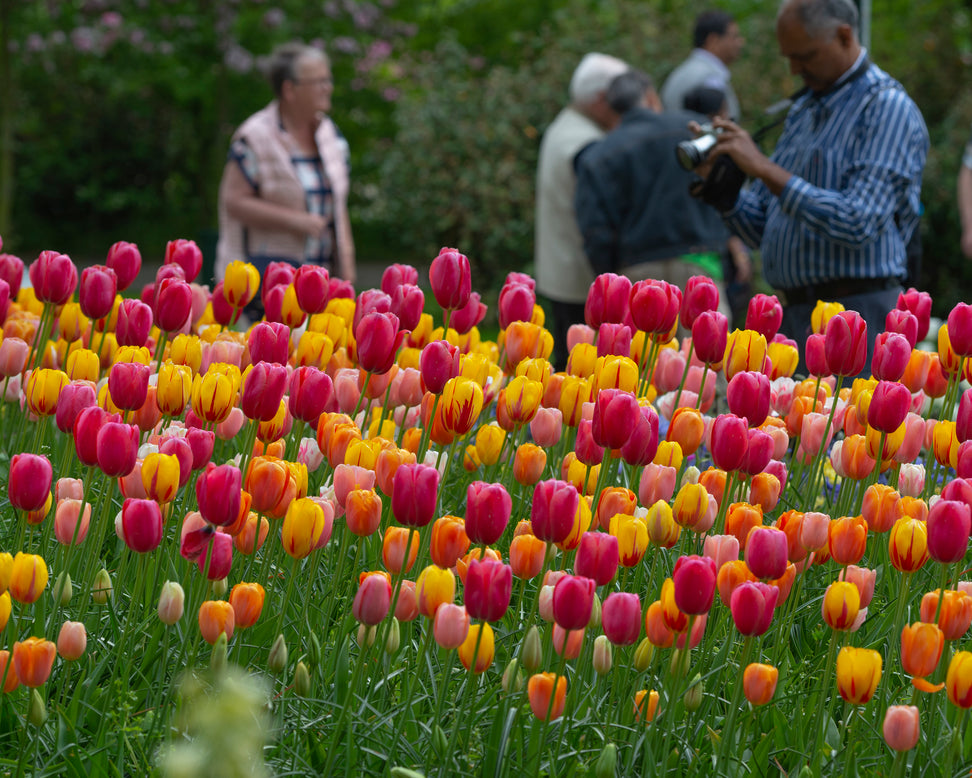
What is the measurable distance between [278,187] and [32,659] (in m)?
4.49

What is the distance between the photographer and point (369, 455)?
195 centimetres

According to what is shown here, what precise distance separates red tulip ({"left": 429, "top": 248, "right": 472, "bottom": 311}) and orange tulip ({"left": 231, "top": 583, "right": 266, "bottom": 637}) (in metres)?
0.89

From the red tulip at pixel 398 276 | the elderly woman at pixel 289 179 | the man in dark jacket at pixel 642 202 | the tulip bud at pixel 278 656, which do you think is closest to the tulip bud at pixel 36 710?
the tulip bud at pixel 278 656

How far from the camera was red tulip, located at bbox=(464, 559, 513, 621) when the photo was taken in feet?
4.92

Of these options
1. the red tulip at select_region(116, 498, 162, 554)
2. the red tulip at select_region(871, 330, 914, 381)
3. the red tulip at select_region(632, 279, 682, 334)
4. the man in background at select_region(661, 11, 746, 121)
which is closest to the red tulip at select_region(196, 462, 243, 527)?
the red tulip at select_region(116, 498, 162, 554)

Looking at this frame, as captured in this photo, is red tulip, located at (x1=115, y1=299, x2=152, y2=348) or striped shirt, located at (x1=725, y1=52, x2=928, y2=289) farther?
striped shirt, located at (x1=725, y1=52, x2=928, y2=289)

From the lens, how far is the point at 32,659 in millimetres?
1536

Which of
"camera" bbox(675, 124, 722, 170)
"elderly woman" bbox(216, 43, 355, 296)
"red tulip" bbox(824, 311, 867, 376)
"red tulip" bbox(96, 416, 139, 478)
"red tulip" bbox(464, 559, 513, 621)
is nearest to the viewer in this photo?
"red tulip" bbox(464, 559, 513, 621)

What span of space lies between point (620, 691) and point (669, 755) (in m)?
0.17

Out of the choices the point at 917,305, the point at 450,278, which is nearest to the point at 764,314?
the point at 917,305

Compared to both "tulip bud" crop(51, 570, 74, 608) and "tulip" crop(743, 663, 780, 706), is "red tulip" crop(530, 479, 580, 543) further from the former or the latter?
"tulip bud" crop(51, 570, 74, 608)

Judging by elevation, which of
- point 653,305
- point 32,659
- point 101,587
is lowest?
point 101,587

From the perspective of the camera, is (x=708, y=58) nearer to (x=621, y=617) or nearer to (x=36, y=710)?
(x=621, y=617)

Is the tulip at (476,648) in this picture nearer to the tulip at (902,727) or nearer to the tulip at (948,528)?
the tulip at (902,727)
